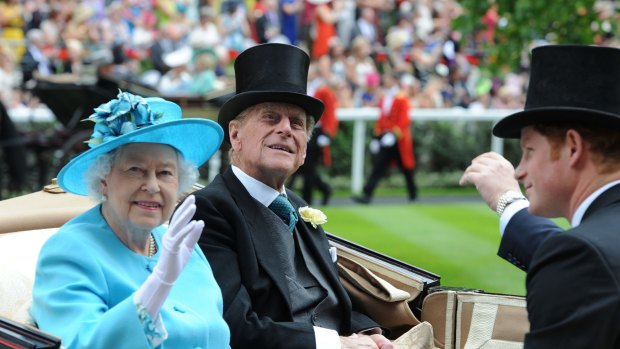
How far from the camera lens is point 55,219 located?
406cm

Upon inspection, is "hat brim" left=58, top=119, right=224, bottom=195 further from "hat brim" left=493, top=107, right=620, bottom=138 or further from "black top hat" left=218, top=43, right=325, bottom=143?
"hat brim" left=493, top=107, right=620, bottom=138

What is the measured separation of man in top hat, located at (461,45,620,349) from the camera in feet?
8.13

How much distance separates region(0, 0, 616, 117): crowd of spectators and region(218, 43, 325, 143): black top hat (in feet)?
29.8

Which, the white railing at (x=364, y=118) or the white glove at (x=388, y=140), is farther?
the white railing at (x=364, y=118)

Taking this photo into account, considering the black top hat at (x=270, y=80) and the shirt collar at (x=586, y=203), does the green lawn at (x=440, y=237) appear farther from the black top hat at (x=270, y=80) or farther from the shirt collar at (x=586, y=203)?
the shirt collar at (x=586, y=203)

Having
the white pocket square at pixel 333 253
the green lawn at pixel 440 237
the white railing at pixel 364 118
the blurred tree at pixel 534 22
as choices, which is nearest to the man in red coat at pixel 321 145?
the green lawn at pixel 440 237

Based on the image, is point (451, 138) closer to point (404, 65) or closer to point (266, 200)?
point (404, 65)

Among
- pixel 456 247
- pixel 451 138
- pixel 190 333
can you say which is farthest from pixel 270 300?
pixel 451 138

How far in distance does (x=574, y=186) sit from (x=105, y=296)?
1369 mm

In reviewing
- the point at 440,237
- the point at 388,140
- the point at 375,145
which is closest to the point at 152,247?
the point at 440,237

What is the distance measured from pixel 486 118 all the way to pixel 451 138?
622 mm

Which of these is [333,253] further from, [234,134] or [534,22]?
[534,22]

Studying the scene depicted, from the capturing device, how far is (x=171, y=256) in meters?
2.83

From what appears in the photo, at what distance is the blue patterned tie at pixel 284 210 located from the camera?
4.05 metres
